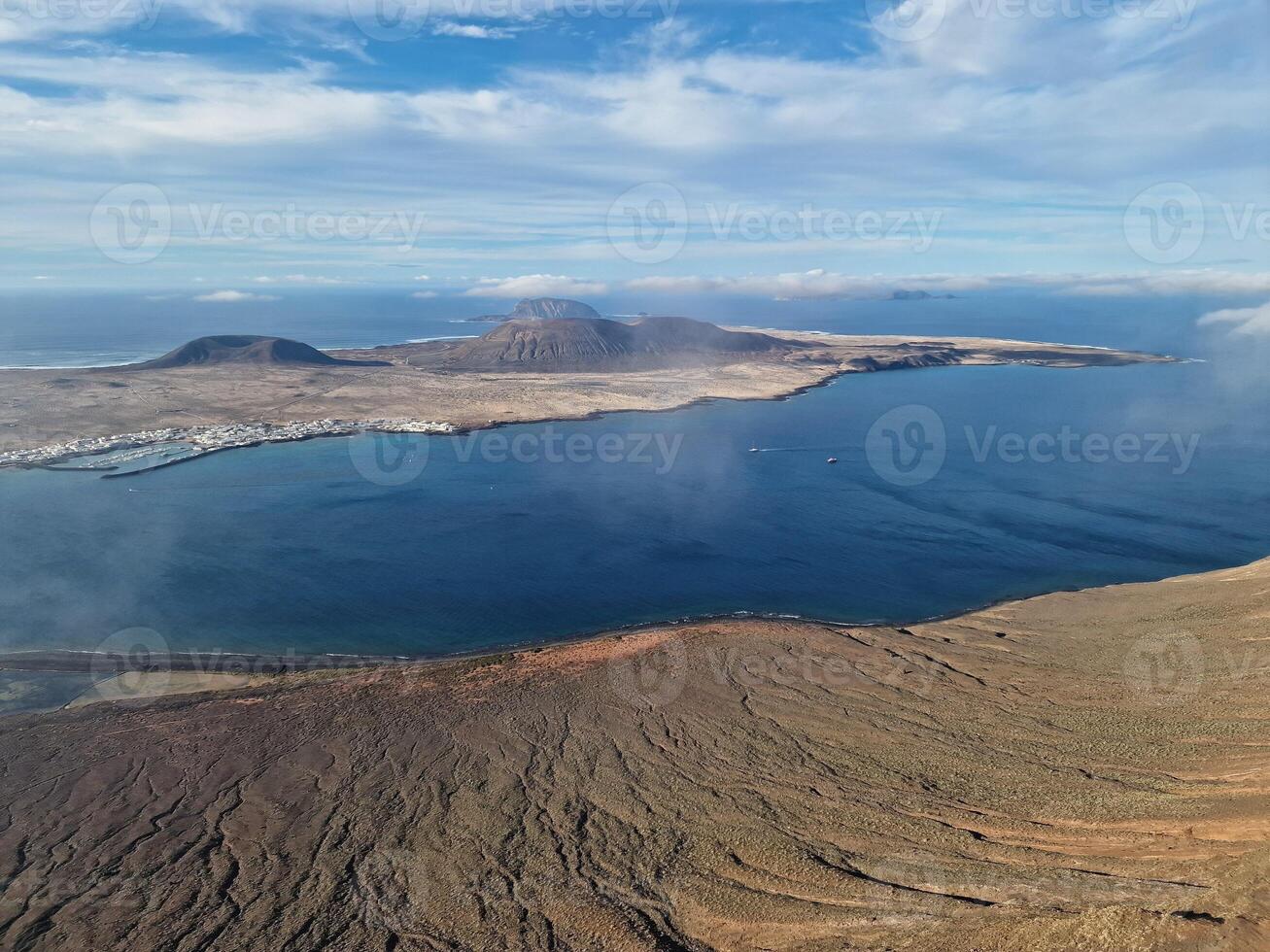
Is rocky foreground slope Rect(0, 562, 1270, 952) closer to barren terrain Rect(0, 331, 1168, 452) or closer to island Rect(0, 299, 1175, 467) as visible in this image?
island Rect(0, 299, 1175, 467)

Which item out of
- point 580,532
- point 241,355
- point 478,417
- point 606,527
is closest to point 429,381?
point 478,417

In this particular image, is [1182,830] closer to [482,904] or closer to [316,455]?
[482,904]

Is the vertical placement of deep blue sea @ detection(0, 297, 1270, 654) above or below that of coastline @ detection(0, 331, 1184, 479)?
below

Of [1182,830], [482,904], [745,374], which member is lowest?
[482,904]

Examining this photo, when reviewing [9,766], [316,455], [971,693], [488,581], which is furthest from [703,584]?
[316,455]

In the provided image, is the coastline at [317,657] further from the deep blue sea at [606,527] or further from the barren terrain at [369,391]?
the barren terrain at [369,391]

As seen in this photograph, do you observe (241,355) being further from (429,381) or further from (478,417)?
(478,417)

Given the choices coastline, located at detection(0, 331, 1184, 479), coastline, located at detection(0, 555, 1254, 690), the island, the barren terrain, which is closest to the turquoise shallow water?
coastline, located at detection(0, 555, 1254, 690)
